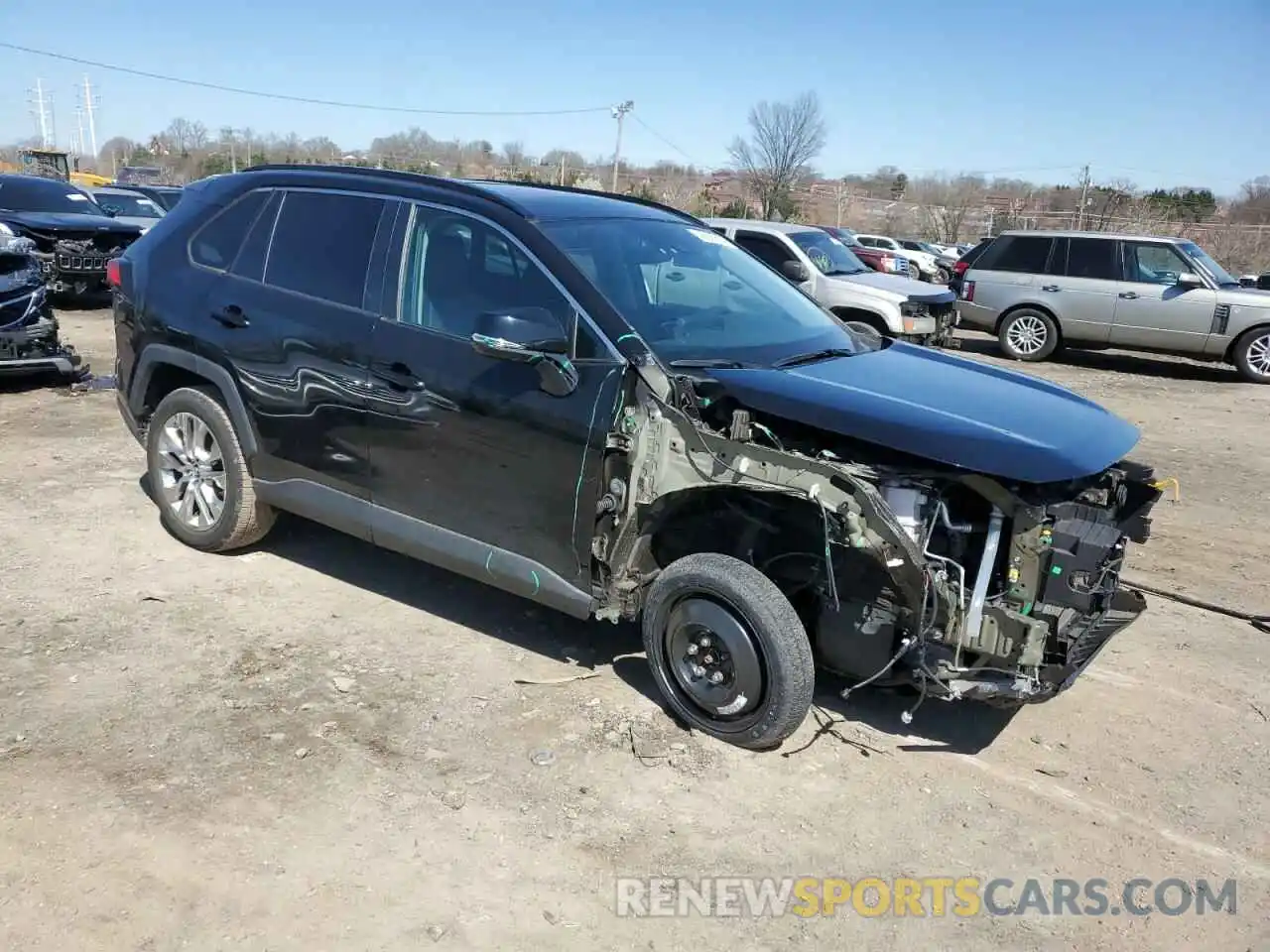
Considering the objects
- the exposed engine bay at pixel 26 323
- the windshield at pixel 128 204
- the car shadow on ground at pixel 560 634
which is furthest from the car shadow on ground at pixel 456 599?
the windshield at pixel 128 204

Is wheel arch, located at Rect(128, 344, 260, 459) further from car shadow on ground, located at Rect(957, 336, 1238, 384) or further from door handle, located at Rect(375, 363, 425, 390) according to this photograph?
car shadow on ground, located at Rect(957, 336, 1238, 384)

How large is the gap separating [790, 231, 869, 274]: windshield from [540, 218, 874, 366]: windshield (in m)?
7.72

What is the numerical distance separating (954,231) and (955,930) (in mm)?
46753

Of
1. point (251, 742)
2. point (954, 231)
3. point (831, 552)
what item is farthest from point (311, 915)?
point (954, 231)

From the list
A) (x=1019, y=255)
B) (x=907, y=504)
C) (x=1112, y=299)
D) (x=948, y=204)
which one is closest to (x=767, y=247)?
(x=1019, y=255)

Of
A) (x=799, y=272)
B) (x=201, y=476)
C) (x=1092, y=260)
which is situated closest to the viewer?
(x=201, y=476)

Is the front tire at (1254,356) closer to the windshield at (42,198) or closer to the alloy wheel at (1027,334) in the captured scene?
the alloy wheel at (1027,334)

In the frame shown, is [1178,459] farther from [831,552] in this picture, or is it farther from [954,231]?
[954,231]

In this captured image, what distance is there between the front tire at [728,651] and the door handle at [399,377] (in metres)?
1.30

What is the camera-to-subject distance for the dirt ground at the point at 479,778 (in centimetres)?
288

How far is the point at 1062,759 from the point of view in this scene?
12.6 ft

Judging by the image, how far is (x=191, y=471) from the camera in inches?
206

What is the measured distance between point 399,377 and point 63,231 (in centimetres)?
1147

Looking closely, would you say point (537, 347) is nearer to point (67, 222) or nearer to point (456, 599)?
point (456, 599)
